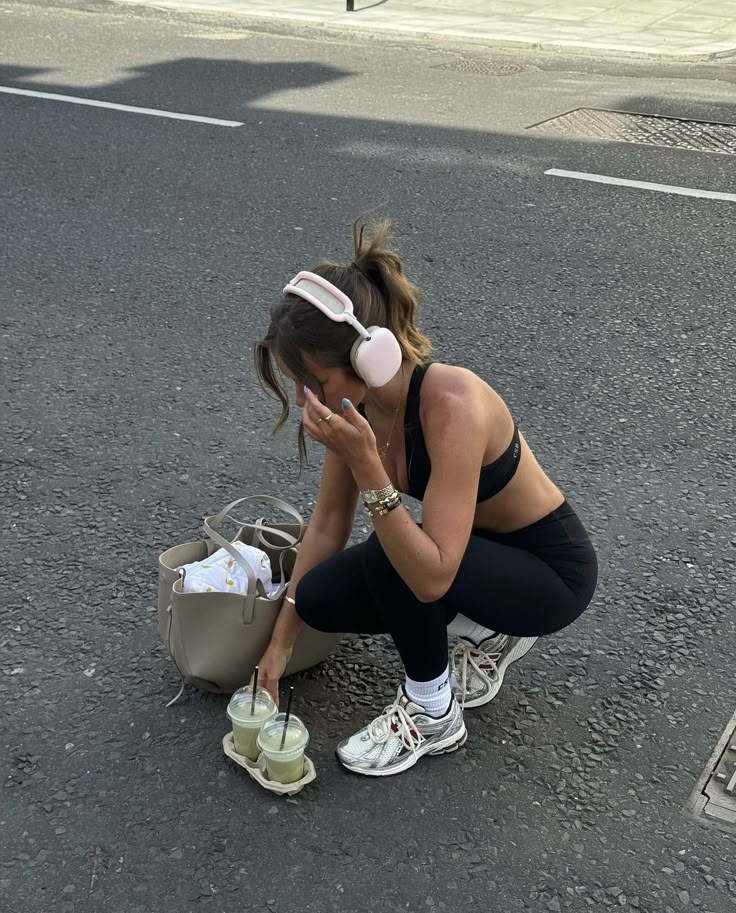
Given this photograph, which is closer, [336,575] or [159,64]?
[336,575]

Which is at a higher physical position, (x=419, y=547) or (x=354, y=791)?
(x=419, y=547)

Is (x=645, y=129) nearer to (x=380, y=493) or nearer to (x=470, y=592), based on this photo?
(x=470, y=592)

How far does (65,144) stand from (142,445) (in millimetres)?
4249

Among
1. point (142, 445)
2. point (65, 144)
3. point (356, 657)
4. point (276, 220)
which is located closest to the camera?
point (356, 657)

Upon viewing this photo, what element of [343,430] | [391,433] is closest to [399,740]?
[391,433]

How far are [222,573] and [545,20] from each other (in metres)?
11.0

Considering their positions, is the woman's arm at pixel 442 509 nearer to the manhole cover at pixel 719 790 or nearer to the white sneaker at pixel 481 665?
the white sneaker at pixel 481 665

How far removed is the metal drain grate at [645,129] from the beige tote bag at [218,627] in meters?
5.59

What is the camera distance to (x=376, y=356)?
2.26 metres

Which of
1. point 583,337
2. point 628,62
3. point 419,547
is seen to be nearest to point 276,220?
point 583,337

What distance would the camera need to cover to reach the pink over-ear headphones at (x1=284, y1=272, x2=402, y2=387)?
Result: 7.39ft

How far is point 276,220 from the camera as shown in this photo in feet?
20.1

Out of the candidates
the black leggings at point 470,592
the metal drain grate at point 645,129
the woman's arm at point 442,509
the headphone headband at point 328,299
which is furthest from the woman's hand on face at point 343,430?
the metal drain grate at point 645,129

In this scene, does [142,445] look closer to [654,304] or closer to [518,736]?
[518,736]
